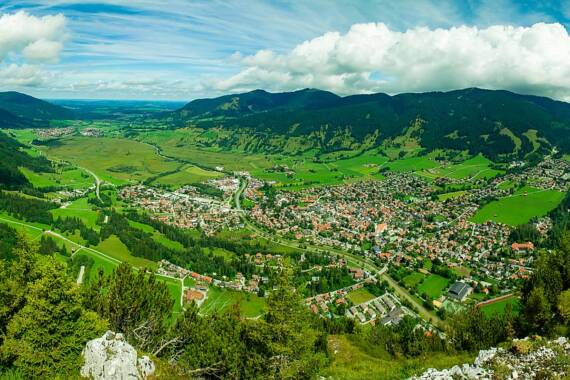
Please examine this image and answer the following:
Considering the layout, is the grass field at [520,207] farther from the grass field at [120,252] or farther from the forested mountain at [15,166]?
the forested mountain at [15,166]

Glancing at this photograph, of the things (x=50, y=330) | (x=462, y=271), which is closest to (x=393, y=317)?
(x=462, y=271)

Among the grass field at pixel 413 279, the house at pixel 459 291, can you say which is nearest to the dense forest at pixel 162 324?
the house at pixel 459 291

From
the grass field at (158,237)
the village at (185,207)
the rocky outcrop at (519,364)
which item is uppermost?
the rocky outcrop at (519,364)

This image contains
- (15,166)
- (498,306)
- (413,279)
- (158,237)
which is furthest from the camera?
(15,166)

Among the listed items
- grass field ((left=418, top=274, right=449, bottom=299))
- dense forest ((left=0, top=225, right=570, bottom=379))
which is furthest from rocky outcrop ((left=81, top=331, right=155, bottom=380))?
grass field ((left=418, top=274, right=449, bottom=299))

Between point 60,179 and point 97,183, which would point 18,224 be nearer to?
point 97,183
